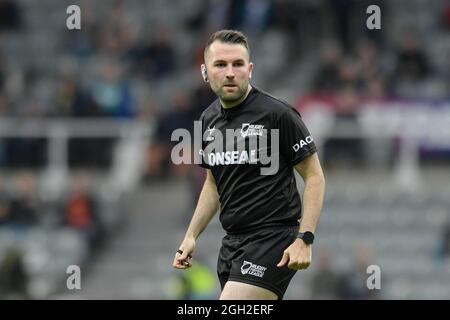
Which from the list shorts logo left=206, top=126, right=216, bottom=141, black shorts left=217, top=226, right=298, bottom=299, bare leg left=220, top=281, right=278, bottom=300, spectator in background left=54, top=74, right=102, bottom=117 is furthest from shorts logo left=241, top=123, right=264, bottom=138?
spectator in background left=54, top=74, right=102, bottom=117

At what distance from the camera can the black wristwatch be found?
6688 mm

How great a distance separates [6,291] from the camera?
14750 millimetres

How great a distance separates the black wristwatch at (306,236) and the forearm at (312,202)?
3 centimetres

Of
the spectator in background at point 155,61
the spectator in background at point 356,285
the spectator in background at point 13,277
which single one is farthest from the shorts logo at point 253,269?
the spectator in background at point 155,61

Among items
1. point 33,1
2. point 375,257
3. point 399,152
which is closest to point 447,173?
point 399,152

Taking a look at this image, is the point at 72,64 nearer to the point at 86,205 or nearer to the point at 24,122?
the point at 24,122

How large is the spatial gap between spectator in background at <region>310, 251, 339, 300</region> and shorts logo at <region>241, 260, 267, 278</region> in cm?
772

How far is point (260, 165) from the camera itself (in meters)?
7.07

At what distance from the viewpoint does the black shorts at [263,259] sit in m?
6.97

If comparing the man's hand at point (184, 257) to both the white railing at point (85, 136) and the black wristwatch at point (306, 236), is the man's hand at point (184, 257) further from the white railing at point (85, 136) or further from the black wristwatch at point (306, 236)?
the white railing at point (85, 136)

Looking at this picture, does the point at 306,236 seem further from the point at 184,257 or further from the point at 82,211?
the point at 82,211

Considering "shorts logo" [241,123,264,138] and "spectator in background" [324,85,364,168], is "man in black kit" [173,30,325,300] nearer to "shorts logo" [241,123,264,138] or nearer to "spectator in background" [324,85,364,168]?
"shorts logo" [241,123,264,138]

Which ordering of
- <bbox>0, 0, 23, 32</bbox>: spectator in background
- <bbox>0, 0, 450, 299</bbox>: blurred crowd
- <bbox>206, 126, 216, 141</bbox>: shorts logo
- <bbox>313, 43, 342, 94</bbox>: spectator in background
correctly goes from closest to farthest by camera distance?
<bbox>206, 126, 216, 141</bbox>: shorts logo → <bbox>0, 0, 450, 299</bbox>: blurred crowd → <bbox>313, 43, 342, 94</bbox>: spectator in background → <bbox>0, 0, 23, 32</bbox>: spectator in background

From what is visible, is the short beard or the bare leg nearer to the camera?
the bare leg
